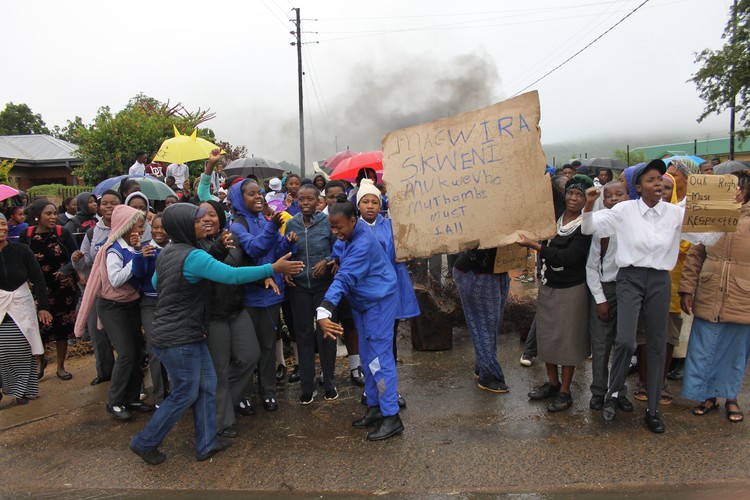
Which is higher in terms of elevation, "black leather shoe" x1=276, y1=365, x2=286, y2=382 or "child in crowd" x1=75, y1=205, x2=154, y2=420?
"child in crowd" x1=75, y1=205, x2=154, y2=420

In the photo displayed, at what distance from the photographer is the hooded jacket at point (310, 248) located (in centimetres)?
443

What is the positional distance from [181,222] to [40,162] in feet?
94.8

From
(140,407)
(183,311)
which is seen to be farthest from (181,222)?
(140,407)

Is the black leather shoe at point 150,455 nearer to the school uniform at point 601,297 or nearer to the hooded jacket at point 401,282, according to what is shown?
the hooded jacket at point 401,282

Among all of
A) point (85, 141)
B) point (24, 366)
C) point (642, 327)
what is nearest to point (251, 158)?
point (24, 366)

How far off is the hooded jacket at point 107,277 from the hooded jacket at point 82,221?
Answer: 76.3 inches

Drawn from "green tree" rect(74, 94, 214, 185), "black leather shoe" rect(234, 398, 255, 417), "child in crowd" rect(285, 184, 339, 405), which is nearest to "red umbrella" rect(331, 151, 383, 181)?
"child in crowd" rect(285, 184, 339, 405)

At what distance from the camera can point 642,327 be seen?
163 inches

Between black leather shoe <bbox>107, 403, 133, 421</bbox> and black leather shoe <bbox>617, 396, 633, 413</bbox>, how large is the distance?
13.5 feet

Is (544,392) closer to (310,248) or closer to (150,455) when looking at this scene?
(310,248)

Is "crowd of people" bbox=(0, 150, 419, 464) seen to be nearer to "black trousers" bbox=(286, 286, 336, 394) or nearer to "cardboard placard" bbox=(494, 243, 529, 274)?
"black trousers" bbox=(286, 286, 336, 394)

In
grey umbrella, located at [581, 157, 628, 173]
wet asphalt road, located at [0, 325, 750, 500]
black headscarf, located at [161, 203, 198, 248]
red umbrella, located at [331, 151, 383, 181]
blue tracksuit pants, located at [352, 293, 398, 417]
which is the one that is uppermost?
grey umbrella, located at [581, 157, 628, 173]

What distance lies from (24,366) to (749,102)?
2601cm

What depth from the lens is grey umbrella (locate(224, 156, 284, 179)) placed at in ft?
38.1
